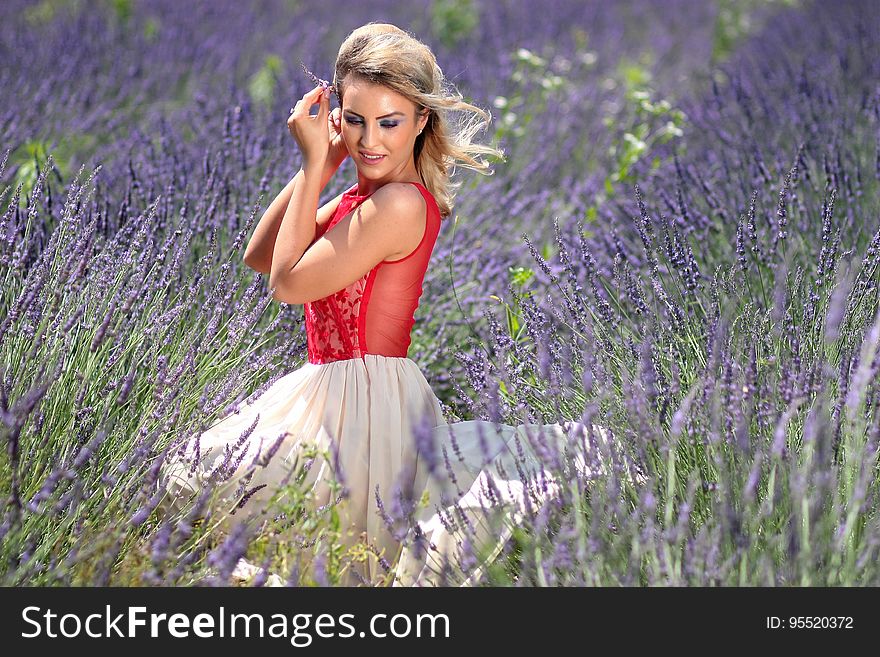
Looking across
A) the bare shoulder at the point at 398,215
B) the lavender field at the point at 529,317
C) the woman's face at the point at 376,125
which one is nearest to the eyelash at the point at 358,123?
the woman's face at the point at 376,125

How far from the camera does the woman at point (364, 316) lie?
6.41 ft

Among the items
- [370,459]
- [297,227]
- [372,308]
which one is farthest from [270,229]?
[370,459]

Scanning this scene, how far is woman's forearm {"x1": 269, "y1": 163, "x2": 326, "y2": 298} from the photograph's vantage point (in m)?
2.02

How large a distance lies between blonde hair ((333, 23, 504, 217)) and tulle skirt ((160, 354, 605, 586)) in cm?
46

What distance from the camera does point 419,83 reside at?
6.90 feet

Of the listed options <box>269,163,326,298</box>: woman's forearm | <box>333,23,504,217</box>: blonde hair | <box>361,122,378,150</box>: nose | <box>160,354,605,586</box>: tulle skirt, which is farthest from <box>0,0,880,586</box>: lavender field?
<box>361,122,378,150</box>: nose

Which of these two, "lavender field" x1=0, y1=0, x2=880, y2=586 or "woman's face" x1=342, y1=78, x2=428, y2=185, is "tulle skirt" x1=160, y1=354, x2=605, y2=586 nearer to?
"lavender field" x1=0, y1=0, x2=880, y2=586

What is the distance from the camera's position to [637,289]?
7.18 feet

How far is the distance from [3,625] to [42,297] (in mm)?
729

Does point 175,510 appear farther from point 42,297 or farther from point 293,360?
point 293,360

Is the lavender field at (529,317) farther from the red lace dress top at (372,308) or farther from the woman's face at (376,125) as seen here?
the woman's face at (376,125)

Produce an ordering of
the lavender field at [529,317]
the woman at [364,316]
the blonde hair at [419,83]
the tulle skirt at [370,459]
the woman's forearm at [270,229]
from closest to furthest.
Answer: the lavender field at [529,317] → the tulle skirt at [370,459] → the woman at [364,316] → the blonde hair at [419,83] → the woman's forearm at [270,229]

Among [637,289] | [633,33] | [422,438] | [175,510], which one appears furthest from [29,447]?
[633,33]

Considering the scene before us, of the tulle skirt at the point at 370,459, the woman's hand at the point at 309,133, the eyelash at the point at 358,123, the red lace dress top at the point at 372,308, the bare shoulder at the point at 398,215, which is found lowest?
the tulle skirt at the point at 370,459
